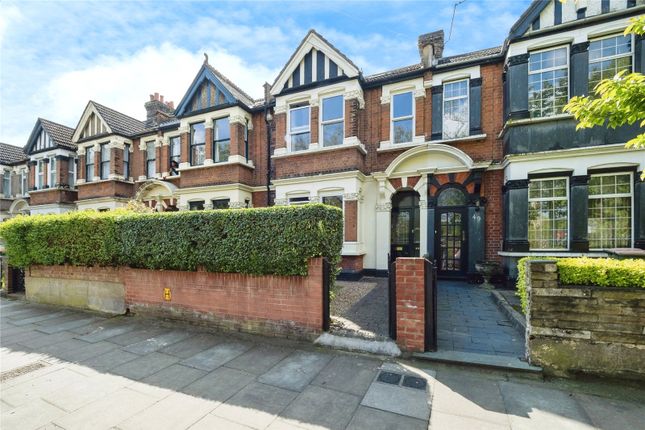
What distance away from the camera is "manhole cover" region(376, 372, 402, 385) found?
3.57 m

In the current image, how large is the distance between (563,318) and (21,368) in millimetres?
7634

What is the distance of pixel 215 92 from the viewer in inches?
503

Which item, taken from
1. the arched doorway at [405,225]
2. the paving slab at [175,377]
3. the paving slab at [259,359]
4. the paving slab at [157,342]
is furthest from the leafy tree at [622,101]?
the paving slab at [157,342]

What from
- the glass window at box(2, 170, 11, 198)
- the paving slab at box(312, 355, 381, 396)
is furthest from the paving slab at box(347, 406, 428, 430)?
the glass window at box(2, 170, 11, 198)

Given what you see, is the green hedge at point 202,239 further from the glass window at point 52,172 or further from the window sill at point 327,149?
the glass window at point 52,172

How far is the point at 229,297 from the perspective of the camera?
5344mm

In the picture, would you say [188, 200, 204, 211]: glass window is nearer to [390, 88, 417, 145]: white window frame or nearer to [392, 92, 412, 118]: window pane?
[390, 88, 417, 145]: white window frame

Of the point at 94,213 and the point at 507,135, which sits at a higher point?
the point at 507,135

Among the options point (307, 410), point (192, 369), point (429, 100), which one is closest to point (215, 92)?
point (429, 100)

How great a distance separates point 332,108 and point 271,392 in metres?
9.71

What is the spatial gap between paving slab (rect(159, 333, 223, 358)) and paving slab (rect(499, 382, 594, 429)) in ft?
14.1

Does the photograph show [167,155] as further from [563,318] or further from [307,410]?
[563,318]

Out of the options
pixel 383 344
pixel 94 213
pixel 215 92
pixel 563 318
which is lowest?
pixel 383 344

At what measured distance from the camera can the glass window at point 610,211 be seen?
25.3ft
